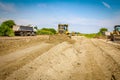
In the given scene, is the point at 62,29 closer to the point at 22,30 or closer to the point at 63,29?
the point at 63,29

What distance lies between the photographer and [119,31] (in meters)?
28.9

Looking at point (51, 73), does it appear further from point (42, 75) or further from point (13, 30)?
point (13, 30)

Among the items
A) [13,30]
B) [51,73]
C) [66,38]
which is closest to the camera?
[51,73]

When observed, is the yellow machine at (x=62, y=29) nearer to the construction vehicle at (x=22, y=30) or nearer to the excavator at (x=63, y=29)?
the excavator at (x=63, y=29)

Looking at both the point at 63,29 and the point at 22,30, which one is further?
the point at 22,30

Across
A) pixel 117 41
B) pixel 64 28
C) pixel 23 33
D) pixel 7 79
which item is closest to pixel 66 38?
pixel 64 28

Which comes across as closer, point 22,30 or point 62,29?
point 62,29

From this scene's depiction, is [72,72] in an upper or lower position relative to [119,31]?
lower

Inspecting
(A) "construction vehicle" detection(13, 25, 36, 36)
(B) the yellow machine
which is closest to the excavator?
(B) the yellow machine

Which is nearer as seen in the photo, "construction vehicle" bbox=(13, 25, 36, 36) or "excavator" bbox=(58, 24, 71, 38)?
"excavator" bbox=(58, 24, 71, 38)

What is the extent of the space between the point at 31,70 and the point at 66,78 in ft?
6.49

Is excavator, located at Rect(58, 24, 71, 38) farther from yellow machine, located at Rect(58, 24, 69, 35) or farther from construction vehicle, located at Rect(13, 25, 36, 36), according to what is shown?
construction vehicle, located at Rect(13, 25, 36, 36)

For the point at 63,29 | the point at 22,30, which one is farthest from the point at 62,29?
the point at 22,30

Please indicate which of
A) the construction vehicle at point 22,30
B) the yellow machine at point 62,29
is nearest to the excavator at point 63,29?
the yellow machine at point 62,29
